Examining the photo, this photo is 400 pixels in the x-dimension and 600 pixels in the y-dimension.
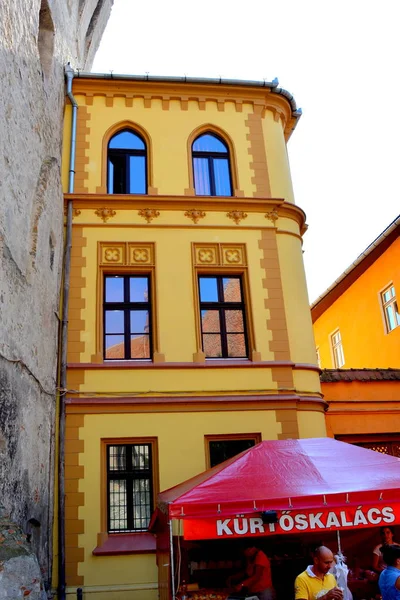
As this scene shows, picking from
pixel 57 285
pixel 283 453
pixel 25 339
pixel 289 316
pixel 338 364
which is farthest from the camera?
pixel 338 364

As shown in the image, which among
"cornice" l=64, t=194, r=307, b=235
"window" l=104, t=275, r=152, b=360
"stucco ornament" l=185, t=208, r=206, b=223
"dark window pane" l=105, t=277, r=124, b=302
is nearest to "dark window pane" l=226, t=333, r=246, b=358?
"window" l=104, t=275, r=152, b=360

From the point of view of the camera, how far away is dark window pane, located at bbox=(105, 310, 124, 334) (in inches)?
503

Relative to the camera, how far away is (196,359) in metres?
12.4

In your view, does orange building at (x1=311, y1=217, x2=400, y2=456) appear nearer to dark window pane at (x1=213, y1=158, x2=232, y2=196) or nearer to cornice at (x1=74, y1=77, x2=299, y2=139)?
dark window pane at (x1=213, y1=158, x2=232, y2=196)

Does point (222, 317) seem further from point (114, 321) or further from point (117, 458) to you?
point (117, 458)

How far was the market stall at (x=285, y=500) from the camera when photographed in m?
7.17

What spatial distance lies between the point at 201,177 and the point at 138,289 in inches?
127

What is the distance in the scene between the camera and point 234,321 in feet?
43.2

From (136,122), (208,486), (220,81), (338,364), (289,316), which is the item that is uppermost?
(220,81)

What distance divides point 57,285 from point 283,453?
636 centimetres

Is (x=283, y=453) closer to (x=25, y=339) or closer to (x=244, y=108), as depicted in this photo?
(x=25, y=339)

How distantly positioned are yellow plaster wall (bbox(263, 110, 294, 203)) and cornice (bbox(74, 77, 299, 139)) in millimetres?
415

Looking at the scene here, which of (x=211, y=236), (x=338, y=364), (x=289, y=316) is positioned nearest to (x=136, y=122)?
(x=211, y=236)

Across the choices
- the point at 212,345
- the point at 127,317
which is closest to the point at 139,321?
the point at 127,317
